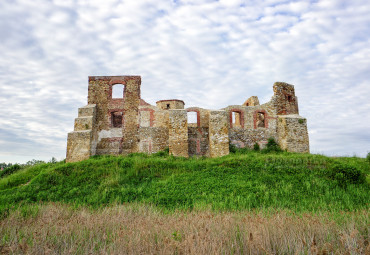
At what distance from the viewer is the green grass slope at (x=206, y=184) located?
28.3ft

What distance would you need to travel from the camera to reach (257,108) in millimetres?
18703

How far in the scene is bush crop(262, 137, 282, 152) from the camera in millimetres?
17438

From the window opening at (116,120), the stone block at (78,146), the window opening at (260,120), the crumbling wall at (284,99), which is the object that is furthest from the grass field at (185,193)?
the window opening at (260,120)

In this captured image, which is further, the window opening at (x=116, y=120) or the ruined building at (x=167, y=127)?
the window opening at (x=116, y=120)

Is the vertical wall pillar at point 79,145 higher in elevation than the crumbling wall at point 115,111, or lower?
lower

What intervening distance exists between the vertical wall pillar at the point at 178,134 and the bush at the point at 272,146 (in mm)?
5820

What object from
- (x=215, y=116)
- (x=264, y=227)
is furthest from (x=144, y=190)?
(x=215, y=116)

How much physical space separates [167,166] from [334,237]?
31.6 feet

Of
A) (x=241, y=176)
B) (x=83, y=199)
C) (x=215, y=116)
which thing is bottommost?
(x=83, y=199)

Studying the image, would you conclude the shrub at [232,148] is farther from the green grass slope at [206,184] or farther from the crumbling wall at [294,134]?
the green grass slope at [206,184]

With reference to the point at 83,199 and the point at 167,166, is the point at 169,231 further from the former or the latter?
the point at 167,166

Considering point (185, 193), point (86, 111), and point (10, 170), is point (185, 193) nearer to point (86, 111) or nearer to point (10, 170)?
point (86, 111)

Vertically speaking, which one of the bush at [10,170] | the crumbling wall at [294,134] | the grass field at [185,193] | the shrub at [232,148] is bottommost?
the grass field at [185,193]

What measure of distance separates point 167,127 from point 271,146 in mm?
7647
